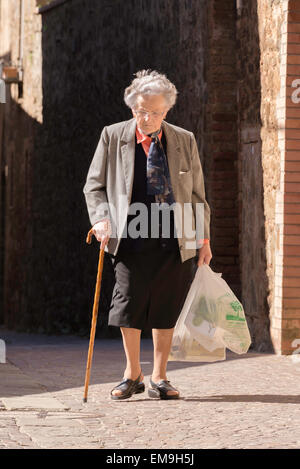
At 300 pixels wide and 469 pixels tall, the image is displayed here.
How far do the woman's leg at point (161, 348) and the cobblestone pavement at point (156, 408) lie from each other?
0.16m

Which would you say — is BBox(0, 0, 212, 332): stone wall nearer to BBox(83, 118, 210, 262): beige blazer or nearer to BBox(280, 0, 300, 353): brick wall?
BBox(280, 0, 300, 353): brick wall

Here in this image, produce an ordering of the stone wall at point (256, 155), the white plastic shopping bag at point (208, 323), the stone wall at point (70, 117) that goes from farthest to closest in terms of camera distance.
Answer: the stone wall at point (70, 117)
the stone wall at point (256, 155)
the white plastic shopping bag at point (208, 323)

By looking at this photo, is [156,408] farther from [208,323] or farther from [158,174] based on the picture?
[158,174]

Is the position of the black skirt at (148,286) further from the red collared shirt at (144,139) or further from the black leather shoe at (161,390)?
the red collared shirt at (144,139)

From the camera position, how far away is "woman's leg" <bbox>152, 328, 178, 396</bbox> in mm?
5938

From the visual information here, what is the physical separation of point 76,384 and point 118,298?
869 millimetres

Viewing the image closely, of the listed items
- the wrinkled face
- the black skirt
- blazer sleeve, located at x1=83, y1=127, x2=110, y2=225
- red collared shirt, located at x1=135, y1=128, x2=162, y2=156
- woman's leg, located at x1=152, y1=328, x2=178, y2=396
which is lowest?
woman's leg, located at x1=152, y1=328, x2=178, y2=396

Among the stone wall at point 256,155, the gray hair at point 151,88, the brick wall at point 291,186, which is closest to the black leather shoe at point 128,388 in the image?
the gray hair at point 151,88

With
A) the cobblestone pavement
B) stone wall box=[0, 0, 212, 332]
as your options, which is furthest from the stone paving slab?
stone wall box=[0, 0, 212, 332]

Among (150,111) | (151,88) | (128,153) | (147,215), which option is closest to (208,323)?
(147,215)

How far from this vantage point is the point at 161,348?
5.94m

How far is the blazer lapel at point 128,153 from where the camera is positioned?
5781 mm

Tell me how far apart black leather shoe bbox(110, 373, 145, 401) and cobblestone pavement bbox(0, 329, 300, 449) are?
0.14 feet
